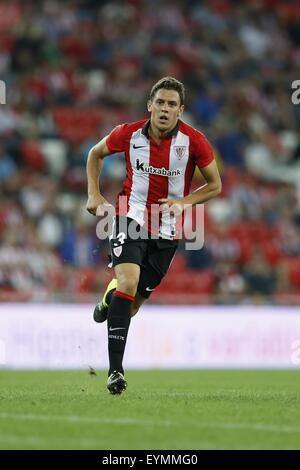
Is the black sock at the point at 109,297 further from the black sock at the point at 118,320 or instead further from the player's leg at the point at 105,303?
the black sock at the point at 118,320

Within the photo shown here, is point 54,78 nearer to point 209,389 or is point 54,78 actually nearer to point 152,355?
point 152,355

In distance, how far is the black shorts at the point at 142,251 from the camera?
8.98 metres

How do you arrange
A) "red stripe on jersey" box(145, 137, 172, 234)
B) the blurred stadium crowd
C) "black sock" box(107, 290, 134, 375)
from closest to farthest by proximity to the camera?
"black sock" box(107, 290, 134, 375), "red stripe on jersey" box(145, 137, 172, 234), the blurred stadium crowd

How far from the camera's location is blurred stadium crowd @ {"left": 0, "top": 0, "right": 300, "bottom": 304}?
1864 cm

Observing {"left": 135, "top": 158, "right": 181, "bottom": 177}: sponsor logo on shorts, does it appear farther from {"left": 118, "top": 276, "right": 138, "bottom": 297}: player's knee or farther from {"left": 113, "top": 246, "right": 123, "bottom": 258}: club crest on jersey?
{"left": 118, "top": 276, "right": 138, "bottom": 297}: player's knee

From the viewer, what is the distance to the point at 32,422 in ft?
23.1

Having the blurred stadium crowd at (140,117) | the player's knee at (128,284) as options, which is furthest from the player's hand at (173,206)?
the blurred stadium crowd at (140,117)

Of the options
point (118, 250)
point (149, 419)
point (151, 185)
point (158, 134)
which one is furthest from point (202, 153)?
point (149, 419)

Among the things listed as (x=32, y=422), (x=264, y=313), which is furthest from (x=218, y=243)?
(x=32, y=422)

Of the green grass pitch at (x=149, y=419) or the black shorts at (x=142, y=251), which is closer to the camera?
the green grass pitch at (x=149, y=419)

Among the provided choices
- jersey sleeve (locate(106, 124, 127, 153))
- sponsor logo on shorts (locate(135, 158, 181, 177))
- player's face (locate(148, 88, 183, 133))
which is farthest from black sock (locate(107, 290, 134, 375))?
player's face (locate(148, 88, 183, 133))

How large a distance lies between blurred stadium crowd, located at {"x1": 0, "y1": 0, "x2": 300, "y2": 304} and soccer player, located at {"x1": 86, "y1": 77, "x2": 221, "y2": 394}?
778 centimetres

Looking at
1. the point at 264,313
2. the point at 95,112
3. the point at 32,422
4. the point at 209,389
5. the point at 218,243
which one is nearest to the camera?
the point at 32,422

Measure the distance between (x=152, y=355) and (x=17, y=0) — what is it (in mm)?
9143
